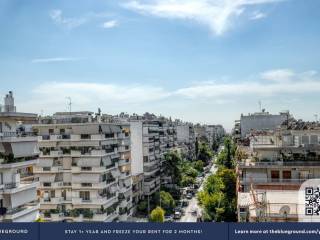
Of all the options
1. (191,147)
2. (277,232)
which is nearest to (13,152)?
(277,232)

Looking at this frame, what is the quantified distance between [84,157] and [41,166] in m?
3.51

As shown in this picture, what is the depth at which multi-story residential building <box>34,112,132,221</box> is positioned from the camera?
113ft

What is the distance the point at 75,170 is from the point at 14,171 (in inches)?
487

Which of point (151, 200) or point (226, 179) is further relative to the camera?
point (151, 200)

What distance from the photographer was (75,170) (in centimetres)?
3509

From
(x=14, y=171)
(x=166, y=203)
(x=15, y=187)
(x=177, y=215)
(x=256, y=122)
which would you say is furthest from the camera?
(x=256, y=122)

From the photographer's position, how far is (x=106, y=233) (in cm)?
1059

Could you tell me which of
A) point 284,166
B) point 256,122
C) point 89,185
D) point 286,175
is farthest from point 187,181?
point 284,166

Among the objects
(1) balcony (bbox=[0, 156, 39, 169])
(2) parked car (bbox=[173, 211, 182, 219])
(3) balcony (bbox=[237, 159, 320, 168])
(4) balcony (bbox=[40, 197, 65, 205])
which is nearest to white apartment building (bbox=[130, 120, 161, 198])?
(2) parked car (bbox=[173, 211, 182, 219])

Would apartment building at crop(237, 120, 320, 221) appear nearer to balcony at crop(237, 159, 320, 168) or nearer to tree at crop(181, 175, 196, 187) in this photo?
balcony at crop(237, 159, 320, 168)

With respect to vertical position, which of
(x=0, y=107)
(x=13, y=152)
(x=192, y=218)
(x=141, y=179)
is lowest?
(x=192, y=218)

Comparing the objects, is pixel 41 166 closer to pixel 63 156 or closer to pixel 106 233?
pixel 63 156

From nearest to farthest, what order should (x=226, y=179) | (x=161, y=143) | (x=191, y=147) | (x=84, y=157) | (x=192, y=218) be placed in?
(x=84, y=157) < (x=226, y=179) < (x=192, y=218) < (x=161, y=143) < (x=191, y=147)

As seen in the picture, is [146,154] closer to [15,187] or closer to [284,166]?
[284,166]
